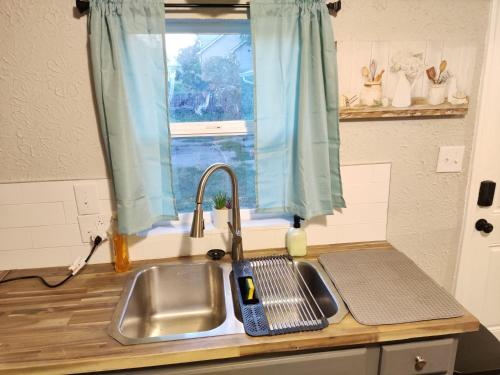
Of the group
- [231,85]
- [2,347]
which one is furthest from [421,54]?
[2,347]

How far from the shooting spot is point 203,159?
1570 mm

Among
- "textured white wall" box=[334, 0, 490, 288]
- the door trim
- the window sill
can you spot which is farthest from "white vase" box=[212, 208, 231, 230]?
the door trim

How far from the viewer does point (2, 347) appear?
998 millimetres

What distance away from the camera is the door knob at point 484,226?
167 cm

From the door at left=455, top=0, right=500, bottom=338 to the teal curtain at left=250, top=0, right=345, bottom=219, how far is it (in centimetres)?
70

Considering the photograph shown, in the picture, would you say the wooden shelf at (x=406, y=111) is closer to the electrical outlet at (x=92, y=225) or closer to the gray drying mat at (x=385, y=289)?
the gray drying mat at (x=385, y=289)

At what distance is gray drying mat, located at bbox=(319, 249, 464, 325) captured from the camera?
1.08 meters

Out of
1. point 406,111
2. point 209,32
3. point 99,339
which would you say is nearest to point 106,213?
point 99,339

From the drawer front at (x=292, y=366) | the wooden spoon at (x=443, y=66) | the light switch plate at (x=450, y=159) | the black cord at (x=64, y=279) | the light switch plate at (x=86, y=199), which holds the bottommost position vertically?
the drawer front at (x=292, y=366)

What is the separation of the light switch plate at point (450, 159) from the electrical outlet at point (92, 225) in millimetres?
1503

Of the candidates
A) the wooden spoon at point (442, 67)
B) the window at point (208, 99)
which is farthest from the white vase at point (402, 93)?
the window at point (208, 99)

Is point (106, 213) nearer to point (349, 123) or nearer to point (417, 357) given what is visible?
point (349, 123)

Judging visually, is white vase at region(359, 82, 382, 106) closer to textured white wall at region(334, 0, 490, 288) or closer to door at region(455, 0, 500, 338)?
textured white wall at region(334, 0, 490, 288)

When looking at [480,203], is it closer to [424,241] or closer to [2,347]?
[424,241]
